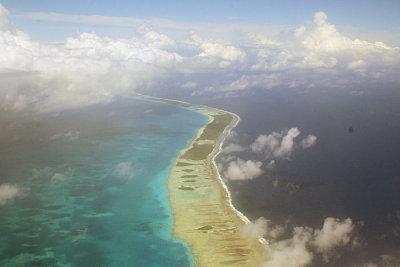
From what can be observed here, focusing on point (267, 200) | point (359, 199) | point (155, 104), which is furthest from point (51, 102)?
point (359, 199)

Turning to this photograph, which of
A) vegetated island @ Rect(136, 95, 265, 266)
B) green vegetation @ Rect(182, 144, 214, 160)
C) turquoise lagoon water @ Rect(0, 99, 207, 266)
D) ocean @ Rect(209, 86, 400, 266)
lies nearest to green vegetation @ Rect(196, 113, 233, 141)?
turquoise lagoon water @ Rect(0, 99, 207, 266)

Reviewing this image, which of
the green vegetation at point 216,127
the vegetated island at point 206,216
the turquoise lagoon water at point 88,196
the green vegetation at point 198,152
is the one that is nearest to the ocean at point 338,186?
the vegetated island at point 206,216

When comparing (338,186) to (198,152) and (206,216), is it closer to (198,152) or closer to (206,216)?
(206,216)

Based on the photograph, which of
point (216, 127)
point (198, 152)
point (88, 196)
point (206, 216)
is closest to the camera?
point (206, 216)

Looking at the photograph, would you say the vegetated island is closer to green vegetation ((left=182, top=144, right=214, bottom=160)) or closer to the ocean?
green vegetation ((left=182, top=144, right=214, bottom=160))

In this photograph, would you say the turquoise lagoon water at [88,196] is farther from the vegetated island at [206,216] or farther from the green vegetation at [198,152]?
the green vegetation at [198,152]

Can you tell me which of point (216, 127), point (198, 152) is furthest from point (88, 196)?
point (216, 127)

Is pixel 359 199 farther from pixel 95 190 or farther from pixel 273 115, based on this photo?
pixel 273 115
